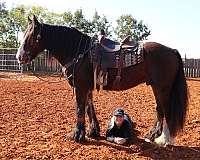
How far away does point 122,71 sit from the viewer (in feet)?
20.2

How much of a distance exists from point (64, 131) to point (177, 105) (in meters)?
2.06

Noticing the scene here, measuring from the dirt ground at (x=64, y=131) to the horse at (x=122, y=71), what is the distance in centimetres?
35

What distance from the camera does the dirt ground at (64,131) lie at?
551 centimetres

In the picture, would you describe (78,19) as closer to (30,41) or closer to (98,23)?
(98,23)

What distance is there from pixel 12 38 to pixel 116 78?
35483 millimetres

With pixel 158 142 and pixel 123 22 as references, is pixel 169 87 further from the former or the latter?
pixel 123 22

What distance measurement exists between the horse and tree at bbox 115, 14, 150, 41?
31.3 metres

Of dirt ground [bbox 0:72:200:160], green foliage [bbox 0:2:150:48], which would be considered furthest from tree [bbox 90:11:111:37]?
dirt ground [bbox 0:72:200:160]

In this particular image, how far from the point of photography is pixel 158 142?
241 inches

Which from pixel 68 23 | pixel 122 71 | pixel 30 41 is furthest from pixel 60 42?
pixel 68 23

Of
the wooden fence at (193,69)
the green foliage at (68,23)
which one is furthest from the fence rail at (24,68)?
the green foliage at (68,23)

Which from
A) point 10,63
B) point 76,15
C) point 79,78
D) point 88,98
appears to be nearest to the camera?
point 79,78

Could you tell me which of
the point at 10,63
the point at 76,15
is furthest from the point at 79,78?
the point at 76,15

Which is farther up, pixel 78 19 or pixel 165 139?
pixel 78 19
